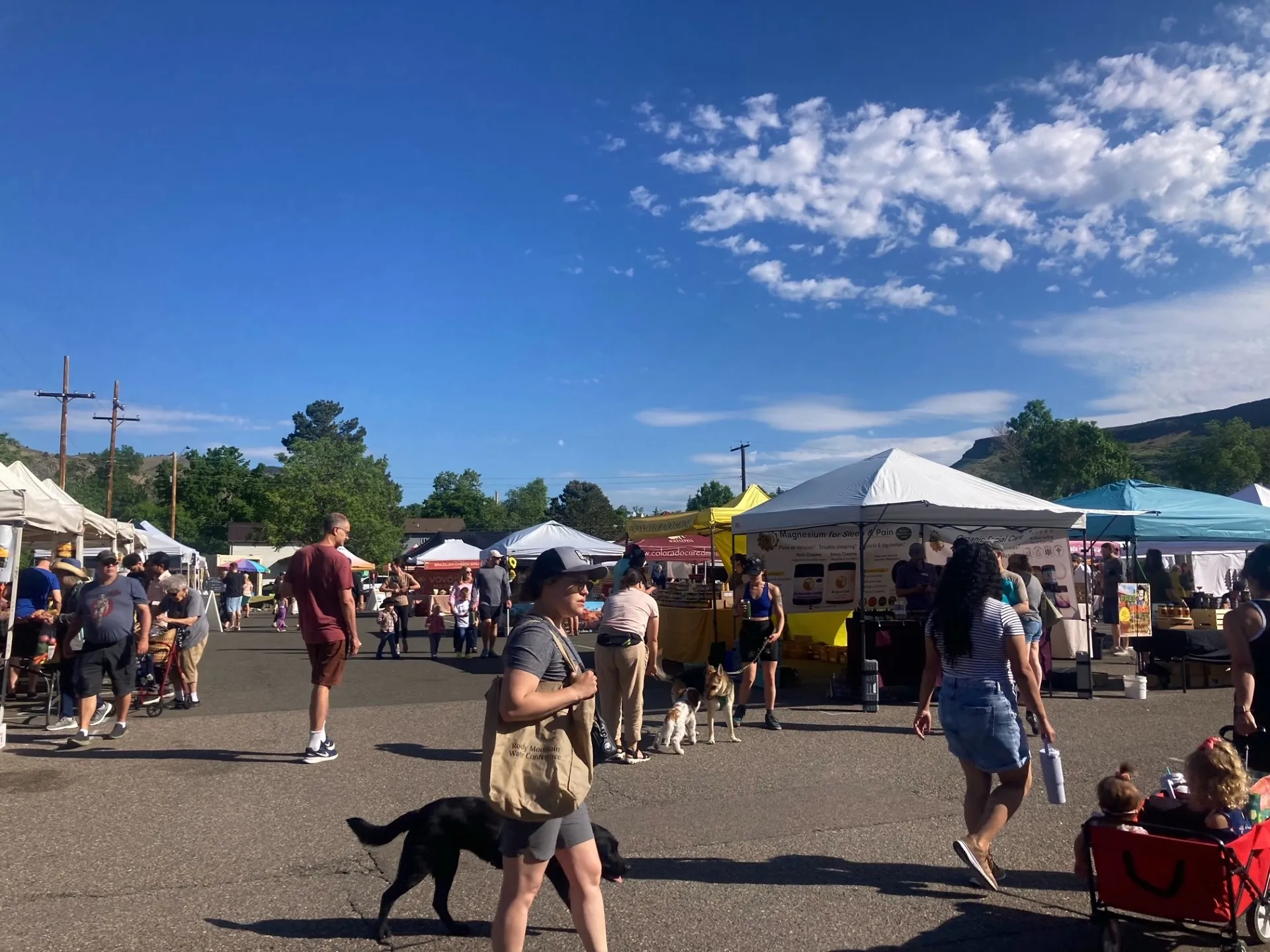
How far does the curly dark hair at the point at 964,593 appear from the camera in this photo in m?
4.75

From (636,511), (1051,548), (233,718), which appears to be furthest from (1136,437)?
(233,718)

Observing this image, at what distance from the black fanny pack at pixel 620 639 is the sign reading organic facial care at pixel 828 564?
21.5 feet

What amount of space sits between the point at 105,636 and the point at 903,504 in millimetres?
8206

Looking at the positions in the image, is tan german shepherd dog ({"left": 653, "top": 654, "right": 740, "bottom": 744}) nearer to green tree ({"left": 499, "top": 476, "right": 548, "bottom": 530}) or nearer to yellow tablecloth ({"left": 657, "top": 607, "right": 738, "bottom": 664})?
yellow tablecloth ({"left": 657, "top": 607, "right": 738, "bottom": 664})

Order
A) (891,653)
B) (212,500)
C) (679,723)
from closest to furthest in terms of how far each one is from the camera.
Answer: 1. (679,723)
2. (891,653)
3. (212,500)

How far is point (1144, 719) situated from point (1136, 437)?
141 m

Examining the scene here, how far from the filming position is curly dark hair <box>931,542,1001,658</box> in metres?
4.75

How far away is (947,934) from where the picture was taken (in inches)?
166

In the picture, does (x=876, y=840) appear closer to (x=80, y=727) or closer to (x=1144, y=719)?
(x=1144, y=719)

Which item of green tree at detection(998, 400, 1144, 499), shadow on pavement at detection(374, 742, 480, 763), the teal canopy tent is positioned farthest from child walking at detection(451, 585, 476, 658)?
green tree at detection(998, 400, 1144, 499)

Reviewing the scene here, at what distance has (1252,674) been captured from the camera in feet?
14.7

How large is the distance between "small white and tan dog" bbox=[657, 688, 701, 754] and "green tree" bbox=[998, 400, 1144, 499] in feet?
195

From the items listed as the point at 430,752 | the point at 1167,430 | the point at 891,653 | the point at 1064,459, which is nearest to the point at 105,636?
the point at 430,752

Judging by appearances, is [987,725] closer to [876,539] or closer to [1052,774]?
[1052,774]
